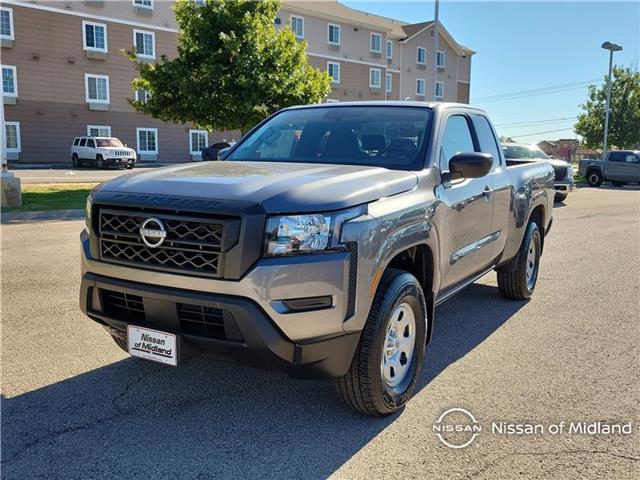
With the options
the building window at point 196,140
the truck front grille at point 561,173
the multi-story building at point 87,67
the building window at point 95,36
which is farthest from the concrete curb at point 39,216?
the building window at point 196,140

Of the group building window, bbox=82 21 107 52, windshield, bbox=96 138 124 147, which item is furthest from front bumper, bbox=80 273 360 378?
building window, bbox=82 21 107 52

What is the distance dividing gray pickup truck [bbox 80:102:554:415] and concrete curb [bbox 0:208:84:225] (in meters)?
8.55

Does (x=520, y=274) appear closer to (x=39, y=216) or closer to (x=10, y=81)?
(x=39, y=216)

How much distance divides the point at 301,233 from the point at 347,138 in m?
1.66

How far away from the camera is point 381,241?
10.3ft

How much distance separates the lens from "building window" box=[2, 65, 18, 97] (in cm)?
3319

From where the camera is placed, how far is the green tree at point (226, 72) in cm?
1756

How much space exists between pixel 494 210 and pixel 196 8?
16.2 m

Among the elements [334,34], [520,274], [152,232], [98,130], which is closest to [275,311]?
[152,232]

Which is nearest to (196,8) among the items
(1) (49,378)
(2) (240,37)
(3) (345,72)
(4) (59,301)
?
(2) (240,37)

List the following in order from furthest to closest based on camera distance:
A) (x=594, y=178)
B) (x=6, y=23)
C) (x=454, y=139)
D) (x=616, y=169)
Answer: (x=6, y=23), (x=594, y=178), (x=616, y=169), (x=454, y=139)

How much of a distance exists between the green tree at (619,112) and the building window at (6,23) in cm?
3719

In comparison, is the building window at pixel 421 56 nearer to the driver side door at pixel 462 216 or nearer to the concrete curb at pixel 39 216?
the concrete curb at pixel 39 216

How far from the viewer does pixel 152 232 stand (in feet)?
9.98
